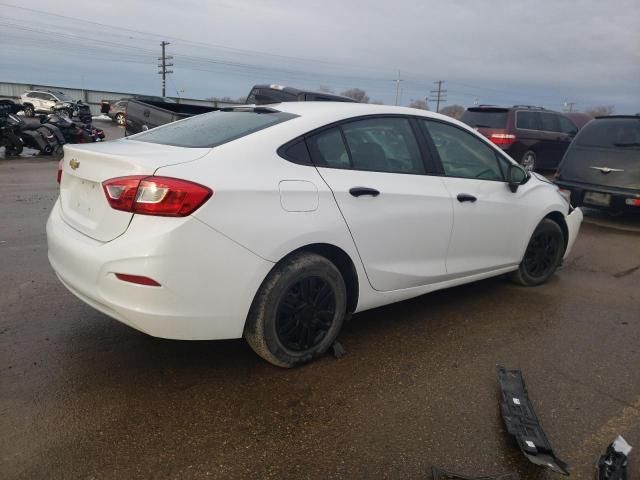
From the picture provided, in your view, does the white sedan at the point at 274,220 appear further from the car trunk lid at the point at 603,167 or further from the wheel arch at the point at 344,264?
the car trunk lid at the point at 603,167

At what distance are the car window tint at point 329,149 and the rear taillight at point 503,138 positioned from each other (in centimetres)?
1049

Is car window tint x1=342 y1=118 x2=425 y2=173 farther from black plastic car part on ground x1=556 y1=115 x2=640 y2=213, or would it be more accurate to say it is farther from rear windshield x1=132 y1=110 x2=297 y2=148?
black plastic car part on ground x1=556 y1=115 x2=640 y2=213

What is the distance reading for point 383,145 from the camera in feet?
11.5

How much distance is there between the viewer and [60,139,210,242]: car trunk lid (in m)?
2.62

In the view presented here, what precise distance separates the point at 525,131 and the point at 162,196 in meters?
12.4

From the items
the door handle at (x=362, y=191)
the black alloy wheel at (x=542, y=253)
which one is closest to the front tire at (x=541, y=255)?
the black alloy wheel at (x=542, y=253)

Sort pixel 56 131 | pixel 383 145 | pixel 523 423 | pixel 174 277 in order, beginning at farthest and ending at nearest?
pixel 56 131, pixel 383 145, pixel 523 423, pixel 174 277

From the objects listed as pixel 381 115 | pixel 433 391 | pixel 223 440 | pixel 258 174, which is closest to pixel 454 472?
pixel 433 391

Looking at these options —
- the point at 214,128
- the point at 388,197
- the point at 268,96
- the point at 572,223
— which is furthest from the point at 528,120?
the point at 214,128

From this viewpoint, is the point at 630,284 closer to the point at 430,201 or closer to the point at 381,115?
the point at 430,201

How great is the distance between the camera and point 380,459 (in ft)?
7.75

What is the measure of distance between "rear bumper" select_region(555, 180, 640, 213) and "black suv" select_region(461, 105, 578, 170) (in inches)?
185

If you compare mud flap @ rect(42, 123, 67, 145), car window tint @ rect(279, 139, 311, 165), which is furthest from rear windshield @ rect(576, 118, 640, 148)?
mud flap @ rect(42, 123, 67, 145)

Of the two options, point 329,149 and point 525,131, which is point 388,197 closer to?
point 329,149
